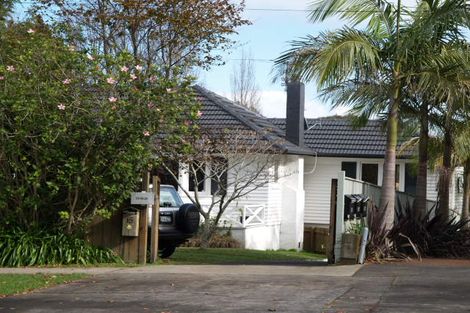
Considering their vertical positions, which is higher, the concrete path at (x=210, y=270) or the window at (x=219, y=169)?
the window at (x=219, y=169)

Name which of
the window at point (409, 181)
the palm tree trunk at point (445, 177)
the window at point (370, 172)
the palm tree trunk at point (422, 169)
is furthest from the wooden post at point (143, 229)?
the window at point (370, 172)

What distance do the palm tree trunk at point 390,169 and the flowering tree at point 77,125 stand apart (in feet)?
12.6

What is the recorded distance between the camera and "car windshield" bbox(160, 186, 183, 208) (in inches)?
671

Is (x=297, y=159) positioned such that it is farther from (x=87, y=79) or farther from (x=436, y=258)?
(x=87, y=79)

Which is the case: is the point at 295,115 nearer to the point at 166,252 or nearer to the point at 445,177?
the point at 445,177

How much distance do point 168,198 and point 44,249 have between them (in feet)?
10.9

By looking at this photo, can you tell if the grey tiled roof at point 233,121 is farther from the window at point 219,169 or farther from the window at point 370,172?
the window at point 370,172

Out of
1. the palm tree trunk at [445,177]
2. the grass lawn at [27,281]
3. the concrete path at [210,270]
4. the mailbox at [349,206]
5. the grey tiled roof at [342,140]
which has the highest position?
the grey tiled roof at [342,140]

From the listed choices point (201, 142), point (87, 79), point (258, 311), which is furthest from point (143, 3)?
point (258, 311)

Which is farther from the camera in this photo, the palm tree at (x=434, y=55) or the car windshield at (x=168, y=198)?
the car windshield at (x=168, y=198)

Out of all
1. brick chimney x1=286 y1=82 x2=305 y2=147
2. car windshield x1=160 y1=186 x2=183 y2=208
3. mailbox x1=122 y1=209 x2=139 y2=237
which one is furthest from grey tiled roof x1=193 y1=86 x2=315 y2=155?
mailbox x1=122 y1=209 x2=139 y2=237

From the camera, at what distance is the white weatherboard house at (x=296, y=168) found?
1038 inches

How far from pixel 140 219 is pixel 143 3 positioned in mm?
8657

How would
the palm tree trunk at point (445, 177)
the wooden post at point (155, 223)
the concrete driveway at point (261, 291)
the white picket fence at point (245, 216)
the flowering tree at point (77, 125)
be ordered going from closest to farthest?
the concrete driveway at point (261, 291) < the flowering tree at point (77, 125) < the wooden post at point (155, 223) < the palm tree trunk at point (445, 177) < the white picket fence at point (245, 216)
